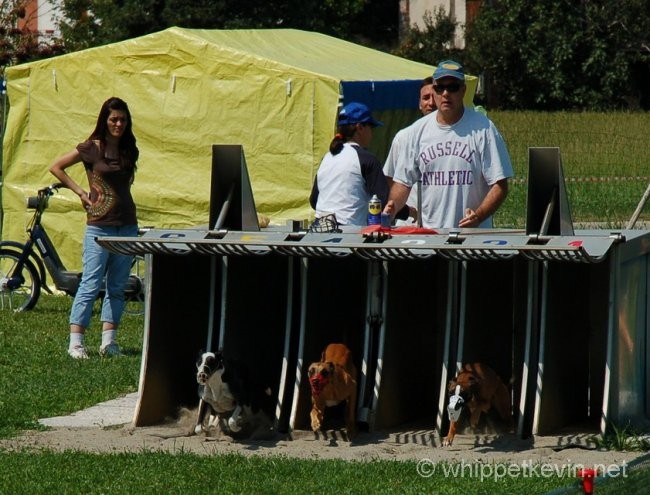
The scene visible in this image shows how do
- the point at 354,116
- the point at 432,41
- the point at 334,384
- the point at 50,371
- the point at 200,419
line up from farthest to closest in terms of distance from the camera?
the point at 432,41, the point at 50,371, the point at 354,116, the point at 200,419, the point at 334,384

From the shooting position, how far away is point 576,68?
142 ft

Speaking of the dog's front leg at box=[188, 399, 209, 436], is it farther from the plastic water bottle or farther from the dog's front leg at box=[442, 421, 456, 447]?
the plastic water bottle

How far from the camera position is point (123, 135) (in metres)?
10.3

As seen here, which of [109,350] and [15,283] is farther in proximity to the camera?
[15,283]

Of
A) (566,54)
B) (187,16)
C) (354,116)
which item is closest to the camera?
(354,116)

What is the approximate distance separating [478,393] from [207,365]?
4.65ft

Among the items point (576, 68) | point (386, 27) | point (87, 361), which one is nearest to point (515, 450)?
point (87, 361)

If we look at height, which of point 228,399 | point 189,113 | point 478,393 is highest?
point 189,113

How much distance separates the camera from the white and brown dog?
7.67 metres

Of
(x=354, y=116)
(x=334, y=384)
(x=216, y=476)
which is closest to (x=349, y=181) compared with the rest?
(x=354, y=116)

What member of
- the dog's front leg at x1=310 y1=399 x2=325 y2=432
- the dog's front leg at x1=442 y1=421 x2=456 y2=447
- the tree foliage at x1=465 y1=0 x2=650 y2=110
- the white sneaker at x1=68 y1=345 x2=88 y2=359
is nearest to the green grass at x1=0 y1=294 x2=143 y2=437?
the white sneaker at x1=68 y1=345 x2=88 y2=359

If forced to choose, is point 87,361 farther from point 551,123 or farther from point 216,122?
point 551,123

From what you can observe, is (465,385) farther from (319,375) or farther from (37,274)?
(37,274)

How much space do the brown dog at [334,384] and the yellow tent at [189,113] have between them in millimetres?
5972
